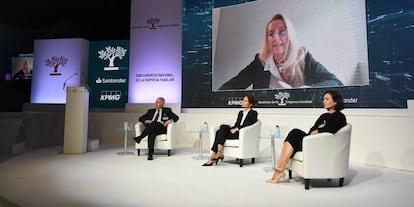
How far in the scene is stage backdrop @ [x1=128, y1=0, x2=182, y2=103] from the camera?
6680mm

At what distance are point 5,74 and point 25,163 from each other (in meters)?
6.47

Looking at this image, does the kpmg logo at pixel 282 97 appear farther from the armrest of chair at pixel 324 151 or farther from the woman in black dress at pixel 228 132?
the armrest of chair at pixel 324 151

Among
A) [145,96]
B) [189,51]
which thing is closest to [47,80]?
[145,96]

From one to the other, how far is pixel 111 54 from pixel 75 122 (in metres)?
3.01

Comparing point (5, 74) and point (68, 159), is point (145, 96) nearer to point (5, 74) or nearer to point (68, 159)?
point (68, 159)

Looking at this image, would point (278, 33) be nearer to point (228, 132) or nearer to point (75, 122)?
point (228, 132)

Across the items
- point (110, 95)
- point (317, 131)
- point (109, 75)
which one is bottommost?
point (317, 131)

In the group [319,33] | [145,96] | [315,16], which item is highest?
[315,16]

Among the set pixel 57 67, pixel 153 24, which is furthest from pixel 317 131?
pixel 57 67

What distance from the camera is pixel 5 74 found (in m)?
9.06

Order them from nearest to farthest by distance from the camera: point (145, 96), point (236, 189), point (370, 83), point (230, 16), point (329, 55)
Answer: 1. point (236, 189)
2. point (370, 83)
3. point (329, 55)
4. point (230, 16)
5. point (145, 96)

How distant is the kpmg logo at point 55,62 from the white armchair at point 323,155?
7141 millimetres

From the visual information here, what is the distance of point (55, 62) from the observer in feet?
25.9

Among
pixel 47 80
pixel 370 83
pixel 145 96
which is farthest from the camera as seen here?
pixel 47 80
